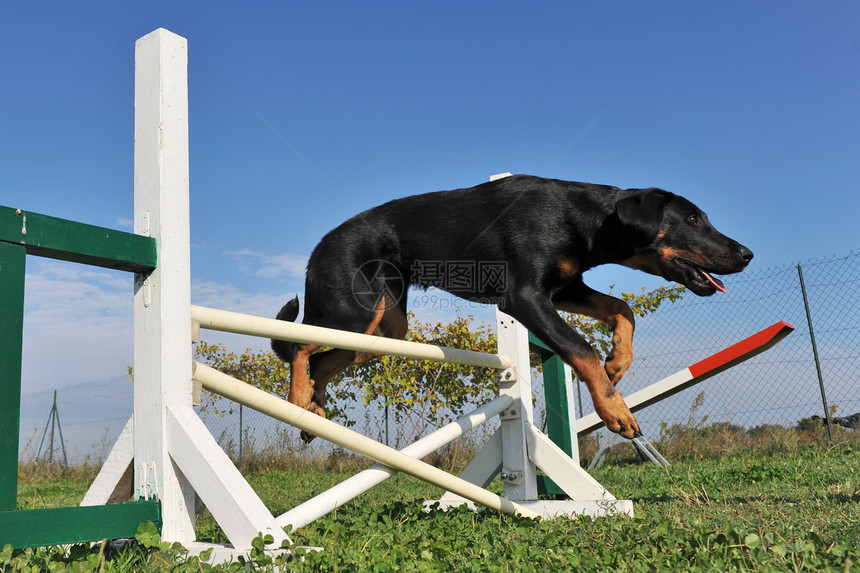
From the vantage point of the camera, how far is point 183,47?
210 cm

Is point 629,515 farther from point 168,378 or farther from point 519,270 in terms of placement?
point 168,378

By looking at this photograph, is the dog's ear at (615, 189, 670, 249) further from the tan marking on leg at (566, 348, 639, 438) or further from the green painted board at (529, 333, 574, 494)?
the green painted board at (529, 333, 574, 494)

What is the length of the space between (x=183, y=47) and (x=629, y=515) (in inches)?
95.7

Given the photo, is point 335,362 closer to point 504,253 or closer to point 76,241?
point 504,253

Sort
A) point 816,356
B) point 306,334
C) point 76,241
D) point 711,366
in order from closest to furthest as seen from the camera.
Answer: point 76,241 < point 306,334 < point 711,366 < point 816,356

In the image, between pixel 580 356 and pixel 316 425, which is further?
pixel 580 356

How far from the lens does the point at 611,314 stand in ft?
9.98

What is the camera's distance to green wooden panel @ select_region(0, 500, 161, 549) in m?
1.58
